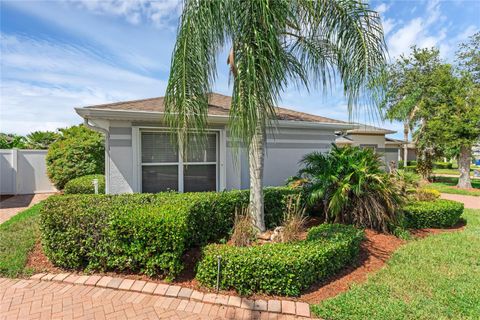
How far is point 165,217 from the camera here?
12.7 ft

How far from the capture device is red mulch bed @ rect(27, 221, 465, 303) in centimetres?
372

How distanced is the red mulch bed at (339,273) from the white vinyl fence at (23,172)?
9661mm

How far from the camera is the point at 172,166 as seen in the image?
721 cm

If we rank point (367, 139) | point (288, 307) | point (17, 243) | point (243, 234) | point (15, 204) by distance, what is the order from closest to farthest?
point (288, 307), point (243, 234), point (17, 243), point (15, 204), point (367, 139)

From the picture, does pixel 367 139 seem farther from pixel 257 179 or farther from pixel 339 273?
pixel 339 273

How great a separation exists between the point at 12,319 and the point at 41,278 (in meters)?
0.99

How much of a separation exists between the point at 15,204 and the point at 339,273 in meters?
12.3

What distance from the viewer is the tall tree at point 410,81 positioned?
20.7 meters

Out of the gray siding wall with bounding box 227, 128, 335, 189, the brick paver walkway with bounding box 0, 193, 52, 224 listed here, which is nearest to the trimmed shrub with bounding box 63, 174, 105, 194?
the brick paver walkway with bounding box 0, 193, 52, 224

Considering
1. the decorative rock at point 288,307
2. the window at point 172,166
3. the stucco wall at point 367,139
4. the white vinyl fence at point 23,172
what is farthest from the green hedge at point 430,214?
the white vinyl fence at point 23,172

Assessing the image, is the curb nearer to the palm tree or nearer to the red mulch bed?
the red mulch bed

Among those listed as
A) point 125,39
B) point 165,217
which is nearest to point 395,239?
point 165,217

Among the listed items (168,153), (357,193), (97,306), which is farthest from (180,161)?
(357,193)

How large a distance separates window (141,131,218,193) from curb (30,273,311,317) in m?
3.16
